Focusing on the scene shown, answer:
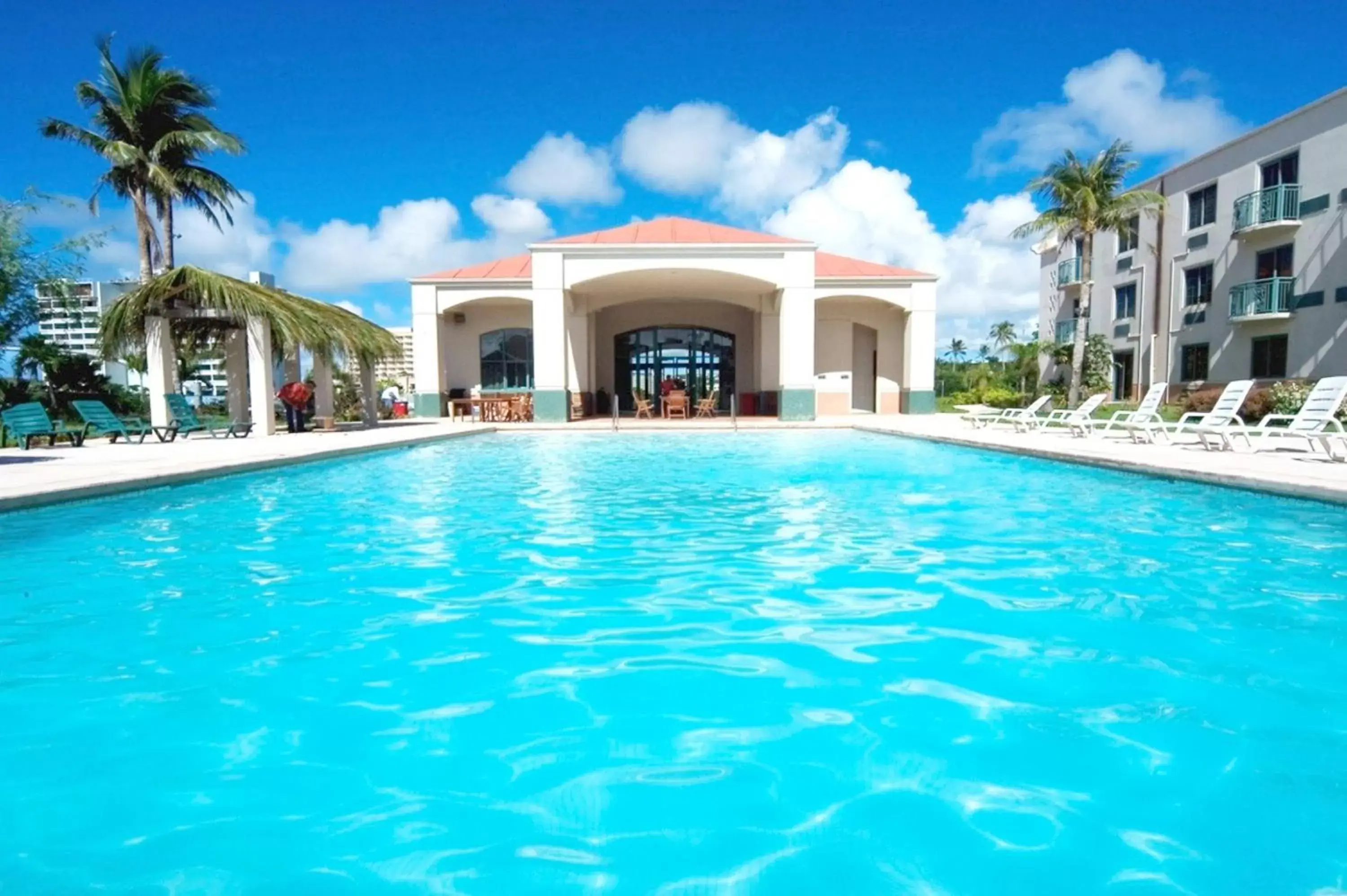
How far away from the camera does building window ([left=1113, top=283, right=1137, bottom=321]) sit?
2761 cm

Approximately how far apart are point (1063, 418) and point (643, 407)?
11.7 meters

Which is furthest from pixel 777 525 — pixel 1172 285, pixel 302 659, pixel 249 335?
pixel 1172 285

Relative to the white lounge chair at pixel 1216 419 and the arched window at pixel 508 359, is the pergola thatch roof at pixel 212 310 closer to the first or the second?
the arched window at pixel 508 359

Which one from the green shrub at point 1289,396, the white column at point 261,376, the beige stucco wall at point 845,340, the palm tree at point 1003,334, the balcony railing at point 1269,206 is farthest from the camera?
the palm tree at point 1003,334

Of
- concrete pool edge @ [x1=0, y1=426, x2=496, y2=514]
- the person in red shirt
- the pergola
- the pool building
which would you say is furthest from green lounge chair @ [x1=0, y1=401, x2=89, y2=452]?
the pool building

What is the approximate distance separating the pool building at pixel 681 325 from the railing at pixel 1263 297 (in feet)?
28.8

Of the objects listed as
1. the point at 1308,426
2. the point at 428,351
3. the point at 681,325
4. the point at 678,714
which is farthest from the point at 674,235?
the point at 678,714

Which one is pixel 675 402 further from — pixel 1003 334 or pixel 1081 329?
pixel 1003 334

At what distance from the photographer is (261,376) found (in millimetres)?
16641

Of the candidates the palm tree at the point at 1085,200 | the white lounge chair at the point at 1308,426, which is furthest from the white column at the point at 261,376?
the palm tree at the point at 1085,200

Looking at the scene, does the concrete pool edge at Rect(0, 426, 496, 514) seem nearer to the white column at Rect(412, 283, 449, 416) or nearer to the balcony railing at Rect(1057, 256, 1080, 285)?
the white column at Rect(412, 283, 449, 416)

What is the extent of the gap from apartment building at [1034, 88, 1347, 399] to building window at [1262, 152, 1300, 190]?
0.04 metres

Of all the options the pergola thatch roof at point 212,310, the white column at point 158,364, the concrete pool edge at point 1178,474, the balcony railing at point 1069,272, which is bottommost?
the concrete pool edge at point 1178,474

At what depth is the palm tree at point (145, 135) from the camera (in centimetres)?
1903
